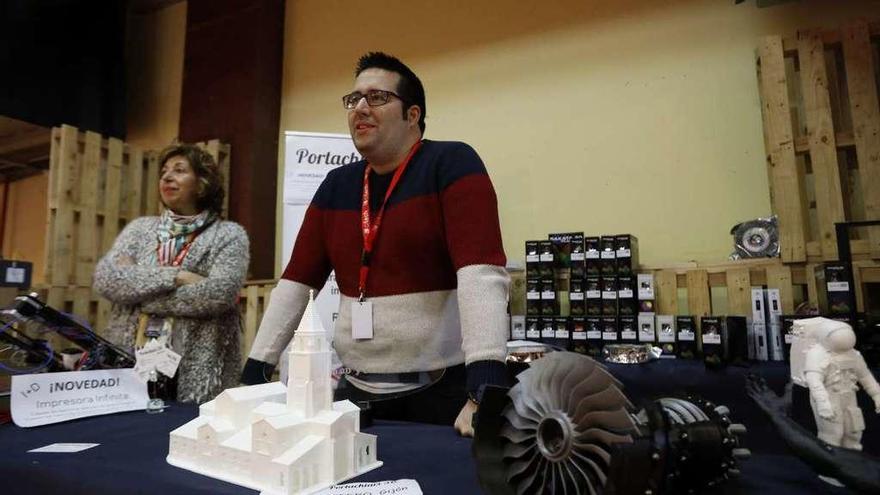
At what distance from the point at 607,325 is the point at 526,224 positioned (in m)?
1.10

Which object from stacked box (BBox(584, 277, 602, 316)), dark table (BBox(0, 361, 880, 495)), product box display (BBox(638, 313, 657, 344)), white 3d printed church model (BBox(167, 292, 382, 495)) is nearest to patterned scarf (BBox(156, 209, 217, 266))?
dark table (BBox(0, 361, 880, 495))

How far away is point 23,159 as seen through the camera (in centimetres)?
605

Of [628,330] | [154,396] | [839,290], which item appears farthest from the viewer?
[628,330]

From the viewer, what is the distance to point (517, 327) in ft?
9.37

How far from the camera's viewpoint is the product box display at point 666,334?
2.49 metres

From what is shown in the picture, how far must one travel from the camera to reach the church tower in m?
0.84

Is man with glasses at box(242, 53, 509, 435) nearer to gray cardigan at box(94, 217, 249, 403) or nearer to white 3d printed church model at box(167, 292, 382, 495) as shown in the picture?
white 3d printed church model at box(167, 292, 382, 495)

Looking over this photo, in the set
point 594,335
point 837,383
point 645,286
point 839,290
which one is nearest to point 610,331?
point 594,335

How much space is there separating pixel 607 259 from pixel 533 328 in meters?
0.54

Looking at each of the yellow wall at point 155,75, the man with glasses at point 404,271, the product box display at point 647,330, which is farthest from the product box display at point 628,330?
the yellow wall at point 155,75

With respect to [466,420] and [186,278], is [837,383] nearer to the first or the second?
[466,420]

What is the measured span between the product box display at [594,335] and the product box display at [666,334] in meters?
0.28

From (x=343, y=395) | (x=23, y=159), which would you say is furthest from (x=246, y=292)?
(x=23, y=159)

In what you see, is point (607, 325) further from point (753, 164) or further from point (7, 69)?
point (7, 69)
